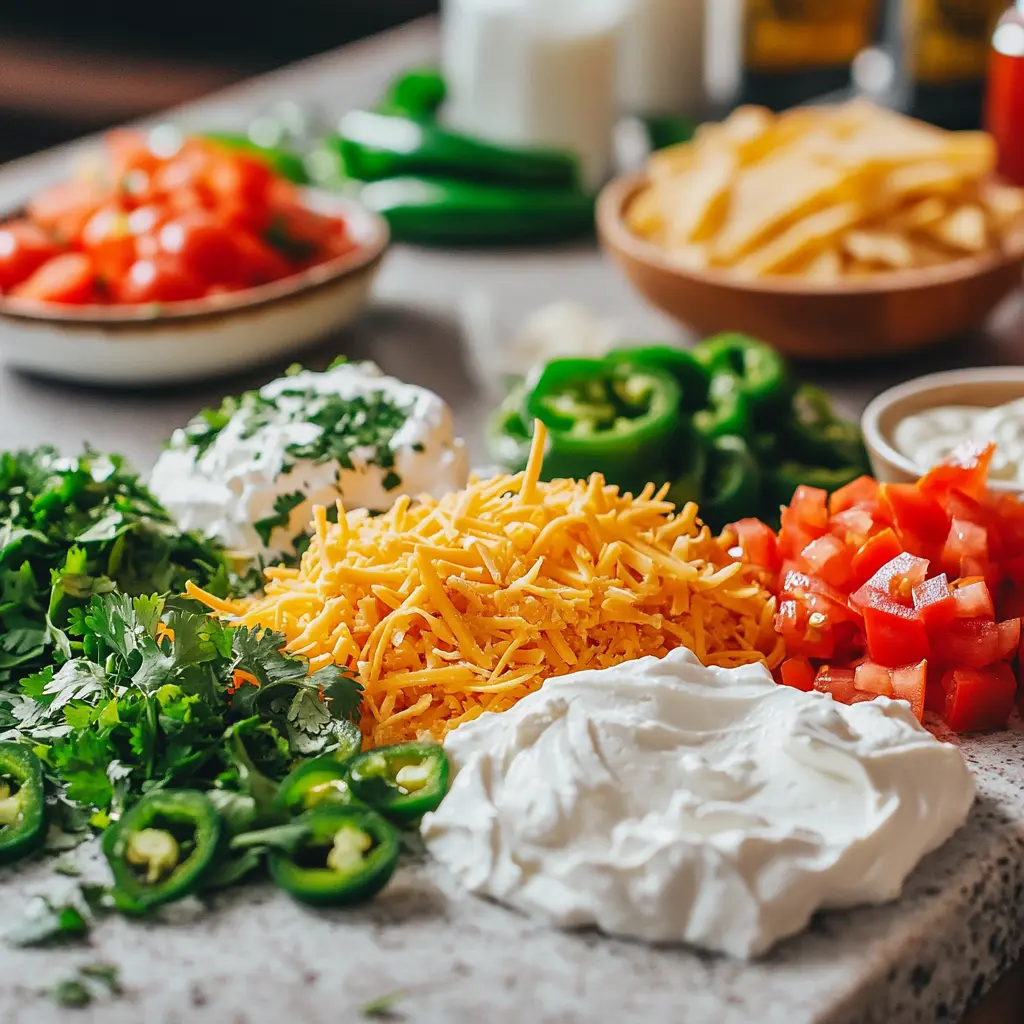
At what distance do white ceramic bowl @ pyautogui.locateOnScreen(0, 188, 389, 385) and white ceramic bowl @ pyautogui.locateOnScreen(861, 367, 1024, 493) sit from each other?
1130 millimetres

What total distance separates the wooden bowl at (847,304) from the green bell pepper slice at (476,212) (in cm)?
79

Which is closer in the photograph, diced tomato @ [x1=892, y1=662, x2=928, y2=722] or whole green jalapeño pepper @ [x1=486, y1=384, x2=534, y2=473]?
diced tomato @ [x1=892, y1=662, x2=928, y2=722]

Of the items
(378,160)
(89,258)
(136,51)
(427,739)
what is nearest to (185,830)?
(427,739)

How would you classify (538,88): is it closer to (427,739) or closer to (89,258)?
(89,258)

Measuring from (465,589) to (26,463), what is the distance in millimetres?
747

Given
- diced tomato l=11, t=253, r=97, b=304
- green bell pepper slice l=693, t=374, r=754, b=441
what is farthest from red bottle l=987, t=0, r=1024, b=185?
diced tomato l=11, t=253, r=97, b=304

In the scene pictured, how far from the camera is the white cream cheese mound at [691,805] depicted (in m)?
1.21

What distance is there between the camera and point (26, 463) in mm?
1911

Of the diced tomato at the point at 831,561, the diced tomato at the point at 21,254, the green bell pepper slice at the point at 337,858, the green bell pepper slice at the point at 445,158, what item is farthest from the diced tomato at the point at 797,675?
the green bell pepper slice at the point at 445,158

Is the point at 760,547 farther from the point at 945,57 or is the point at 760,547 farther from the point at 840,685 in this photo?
the point at 945,57

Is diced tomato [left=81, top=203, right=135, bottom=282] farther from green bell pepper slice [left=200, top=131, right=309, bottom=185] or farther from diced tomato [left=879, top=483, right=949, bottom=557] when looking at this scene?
diced tomato [left=879, top=483, right=949, bottom=557]

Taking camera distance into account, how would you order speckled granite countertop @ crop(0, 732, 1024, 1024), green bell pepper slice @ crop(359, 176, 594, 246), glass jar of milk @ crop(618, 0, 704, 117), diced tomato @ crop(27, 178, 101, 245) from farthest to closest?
glass jar of milk @ crop(618, 0, 704, 117) < green bell pepper slice @ crop(359, 176, 594, 246) < diced tomato @ crop(27, 178, 101, 245) < speckled granite countertop @ crop(0, 732, 1024, 1024)

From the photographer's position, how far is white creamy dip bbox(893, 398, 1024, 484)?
6.17 feet

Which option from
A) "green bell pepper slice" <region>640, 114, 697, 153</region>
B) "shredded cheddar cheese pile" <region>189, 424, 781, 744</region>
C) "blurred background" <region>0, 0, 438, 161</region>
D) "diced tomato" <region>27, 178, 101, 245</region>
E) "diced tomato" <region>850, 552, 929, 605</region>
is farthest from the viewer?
"blurred background" <region>0, 0, 438, 161</region>
